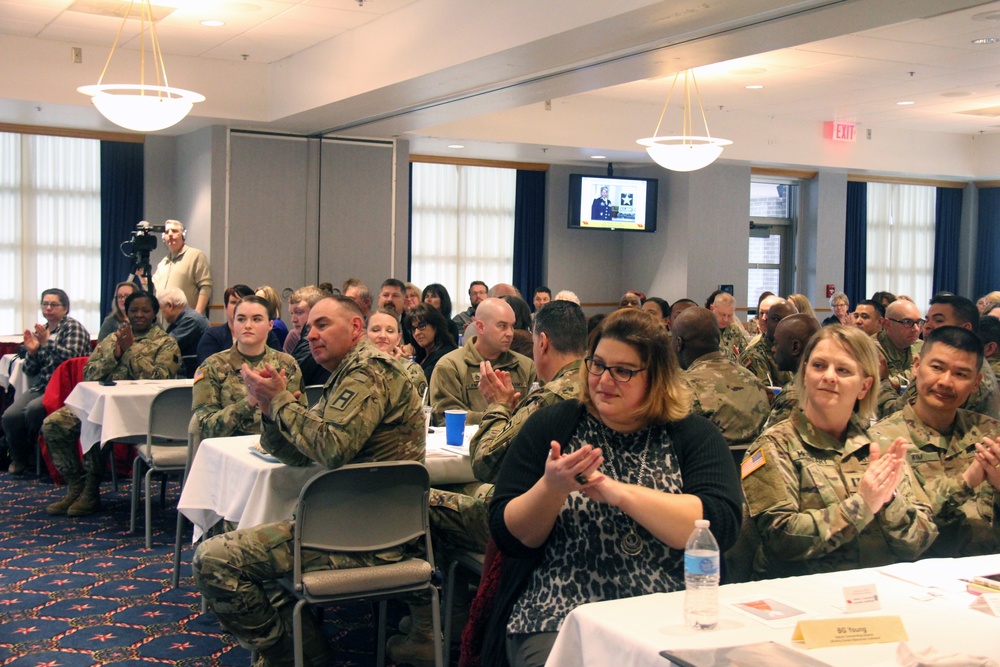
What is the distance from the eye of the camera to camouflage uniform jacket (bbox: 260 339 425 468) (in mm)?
3500

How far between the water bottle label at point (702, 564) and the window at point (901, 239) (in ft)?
49.4

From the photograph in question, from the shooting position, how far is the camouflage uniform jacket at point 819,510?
277 centimetres

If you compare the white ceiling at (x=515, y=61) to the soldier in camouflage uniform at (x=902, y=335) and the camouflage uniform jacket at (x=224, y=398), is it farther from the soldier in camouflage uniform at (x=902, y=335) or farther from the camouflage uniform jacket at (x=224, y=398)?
the camouflage uniform jacket at (x=224, y=398)

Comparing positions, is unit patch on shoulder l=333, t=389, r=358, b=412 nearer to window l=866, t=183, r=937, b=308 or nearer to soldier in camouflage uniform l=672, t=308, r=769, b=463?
soldier in camouflage uniform l=672, t=308, r=769, b=463

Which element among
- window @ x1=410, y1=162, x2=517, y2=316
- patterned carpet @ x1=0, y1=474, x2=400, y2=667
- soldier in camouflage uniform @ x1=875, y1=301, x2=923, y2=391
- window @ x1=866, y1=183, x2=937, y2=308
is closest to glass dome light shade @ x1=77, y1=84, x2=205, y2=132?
patterned carpet @ x1=0, y1=474, x2=400, y2=667

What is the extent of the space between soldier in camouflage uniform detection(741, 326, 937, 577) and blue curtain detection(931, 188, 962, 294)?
14.9 meters

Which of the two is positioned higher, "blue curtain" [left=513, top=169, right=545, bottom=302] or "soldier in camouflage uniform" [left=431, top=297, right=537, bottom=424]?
"blue curtain" [left=513, top=169, right=545, bottom=302]

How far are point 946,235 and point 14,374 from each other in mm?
14263

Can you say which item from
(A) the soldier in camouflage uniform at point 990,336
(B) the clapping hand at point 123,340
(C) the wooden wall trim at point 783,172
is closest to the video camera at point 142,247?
(B) the clapping hand at point 123,340

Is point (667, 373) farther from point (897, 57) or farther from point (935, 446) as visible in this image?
point (897, 57)

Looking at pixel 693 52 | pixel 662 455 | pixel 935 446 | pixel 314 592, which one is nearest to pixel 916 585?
pixel 662 455

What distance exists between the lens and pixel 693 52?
6824 mm

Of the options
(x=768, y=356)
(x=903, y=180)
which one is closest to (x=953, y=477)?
(x=768, y=356)

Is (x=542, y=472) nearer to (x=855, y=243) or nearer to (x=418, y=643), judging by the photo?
(x=418, y=643)
